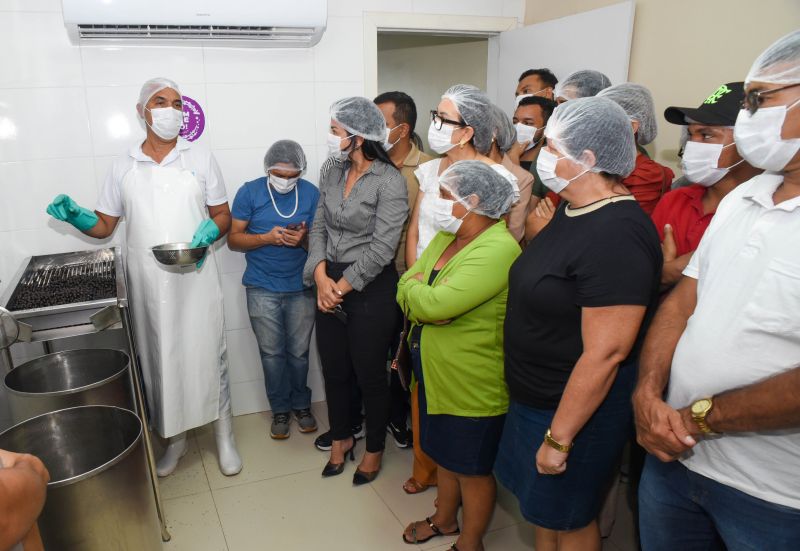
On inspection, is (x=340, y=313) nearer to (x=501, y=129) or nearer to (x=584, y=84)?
(x=501, y=129)

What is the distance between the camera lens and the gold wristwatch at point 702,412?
3.42 feet

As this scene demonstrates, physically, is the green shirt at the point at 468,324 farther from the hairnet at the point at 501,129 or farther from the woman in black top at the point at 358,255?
the hairnet at the point at 501,129

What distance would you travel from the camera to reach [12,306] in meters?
1.82

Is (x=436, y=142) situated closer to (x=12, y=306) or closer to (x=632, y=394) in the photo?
(x=632, y=394)

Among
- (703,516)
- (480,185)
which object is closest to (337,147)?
(480,185)

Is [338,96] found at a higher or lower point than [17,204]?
higher

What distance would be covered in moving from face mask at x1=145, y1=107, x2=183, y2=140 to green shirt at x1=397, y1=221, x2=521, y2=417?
117 cm

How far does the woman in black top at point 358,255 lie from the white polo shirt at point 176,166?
456mm

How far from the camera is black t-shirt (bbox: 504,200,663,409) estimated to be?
1181 mm

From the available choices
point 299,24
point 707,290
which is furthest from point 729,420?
point 299,24

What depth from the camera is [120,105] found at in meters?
2.47

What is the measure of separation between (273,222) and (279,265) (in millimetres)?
202

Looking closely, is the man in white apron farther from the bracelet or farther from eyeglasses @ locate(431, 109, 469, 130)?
the bracelet

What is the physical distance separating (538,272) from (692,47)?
1.53 m
